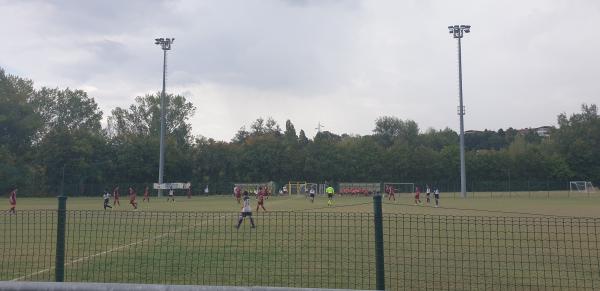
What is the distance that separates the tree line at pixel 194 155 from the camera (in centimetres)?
7550

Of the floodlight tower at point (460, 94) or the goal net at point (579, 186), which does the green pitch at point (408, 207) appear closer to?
the floodlight tower at point (460, 94)

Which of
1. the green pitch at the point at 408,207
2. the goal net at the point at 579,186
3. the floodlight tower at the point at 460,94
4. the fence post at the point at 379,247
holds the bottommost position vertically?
the green pitch at the point at 408,207

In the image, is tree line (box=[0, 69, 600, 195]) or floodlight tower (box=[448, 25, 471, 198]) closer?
floodlight tower (box=[448, 25, 471, 198])

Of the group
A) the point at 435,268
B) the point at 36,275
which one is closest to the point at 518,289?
the point at 435,268

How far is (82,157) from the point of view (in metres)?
77.1

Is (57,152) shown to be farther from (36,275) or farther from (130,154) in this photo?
(36,275)

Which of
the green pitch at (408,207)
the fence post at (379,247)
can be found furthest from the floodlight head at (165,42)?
the fence post at (379,247)

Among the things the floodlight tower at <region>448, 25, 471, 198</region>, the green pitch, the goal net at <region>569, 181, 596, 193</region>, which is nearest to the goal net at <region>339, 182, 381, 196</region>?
the floodlight tower at <region>448, 25, 471, 198</region>

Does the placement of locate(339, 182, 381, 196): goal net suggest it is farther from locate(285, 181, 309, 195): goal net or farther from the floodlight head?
the floodlight head

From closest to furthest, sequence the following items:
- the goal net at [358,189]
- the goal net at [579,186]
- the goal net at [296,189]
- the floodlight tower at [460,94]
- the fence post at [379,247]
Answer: the fence post at [379,247] < the floodlight tower at [460,94] < the goal net at [358,189] < the goal net at [296,189] < the goal net at [579,186]

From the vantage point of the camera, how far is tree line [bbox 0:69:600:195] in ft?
248

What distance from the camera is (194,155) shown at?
8788cm

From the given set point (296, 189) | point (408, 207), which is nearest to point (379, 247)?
point (408, 207)

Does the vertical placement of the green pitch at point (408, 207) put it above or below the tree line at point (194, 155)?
below
